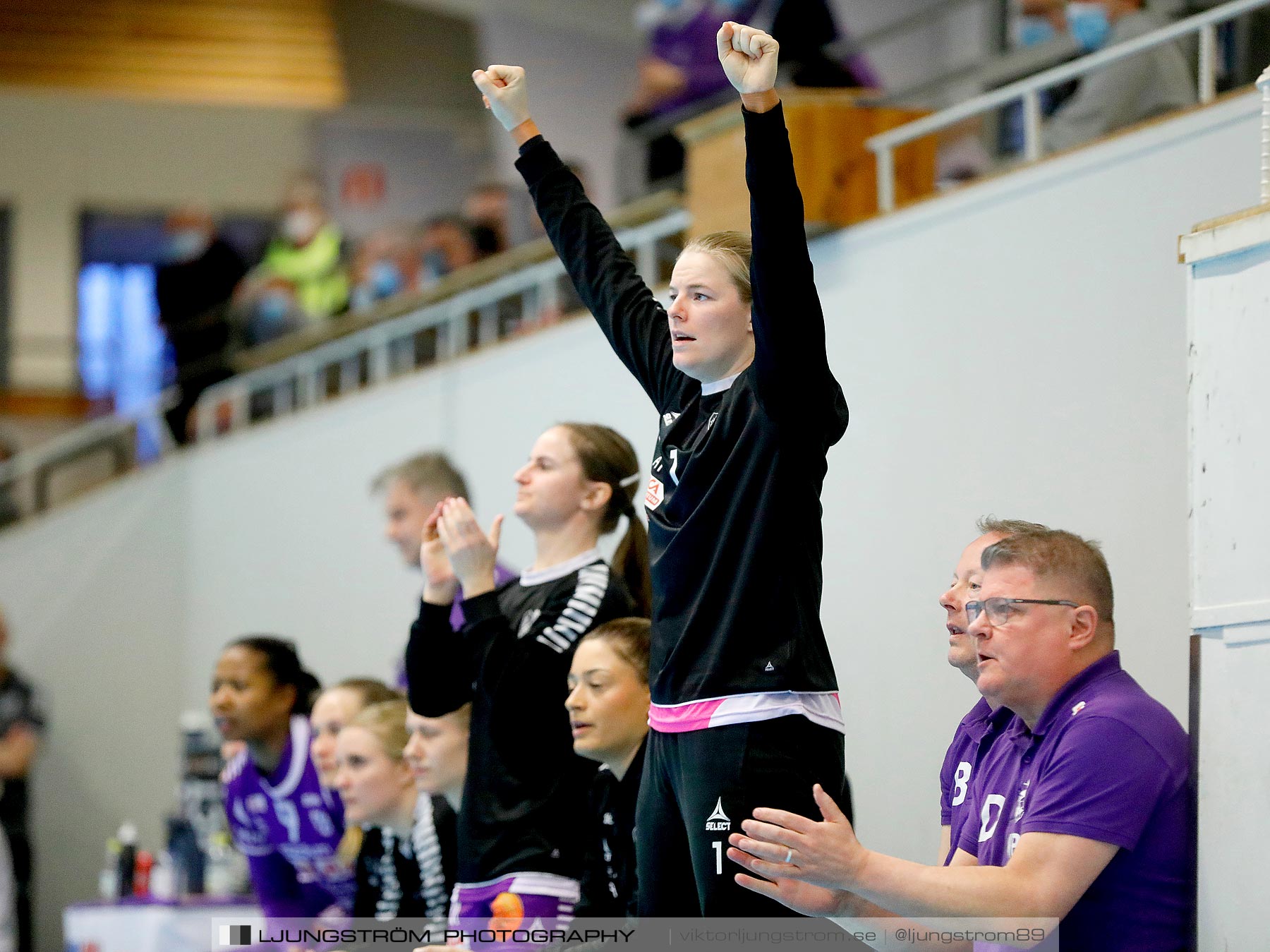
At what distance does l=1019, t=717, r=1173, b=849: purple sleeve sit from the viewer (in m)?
2.12

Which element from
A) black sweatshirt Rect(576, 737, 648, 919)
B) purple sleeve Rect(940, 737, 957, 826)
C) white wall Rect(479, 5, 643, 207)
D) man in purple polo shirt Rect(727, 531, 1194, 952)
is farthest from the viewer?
white wall Rect(479, 5, 643, 207)

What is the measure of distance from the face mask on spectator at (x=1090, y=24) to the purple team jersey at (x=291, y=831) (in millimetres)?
2934

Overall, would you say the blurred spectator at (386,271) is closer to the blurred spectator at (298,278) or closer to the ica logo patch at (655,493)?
the blurred spectator at (298,278)

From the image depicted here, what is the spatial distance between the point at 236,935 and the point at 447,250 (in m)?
4.39

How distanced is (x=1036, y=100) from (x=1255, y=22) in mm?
564

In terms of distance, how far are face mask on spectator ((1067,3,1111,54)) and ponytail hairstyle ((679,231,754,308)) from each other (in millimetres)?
2323

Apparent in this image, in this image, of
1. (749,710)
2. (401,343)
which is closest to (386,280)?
(401,343)

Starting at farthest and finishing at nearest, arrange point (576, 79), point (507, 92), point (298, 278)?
1. point (576, 79)
2. point (298, 278)
3. point (507, 92)

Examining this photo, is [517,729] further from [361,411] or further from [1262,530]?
[361,411]

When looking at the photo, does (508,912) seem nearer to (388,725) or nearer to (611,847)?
(611,847)

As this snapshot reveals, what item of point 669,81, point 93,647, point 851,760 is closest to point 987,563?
point 851,760

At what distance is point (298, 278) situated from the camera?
9.52m

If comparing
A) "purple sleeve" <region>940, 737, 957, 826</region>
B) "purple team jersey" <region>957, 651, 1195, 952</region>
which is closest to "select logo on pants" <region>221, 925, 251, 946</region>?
"purple sleeve" <region>940, 737, 957, 826</region>

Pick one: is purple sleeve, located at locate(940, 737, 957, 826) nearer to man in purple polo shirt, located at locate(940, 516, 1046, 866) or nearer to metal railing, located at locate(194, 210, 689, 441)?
man in purple polo shirt, located at locate(940, 516, 1046, 866)
